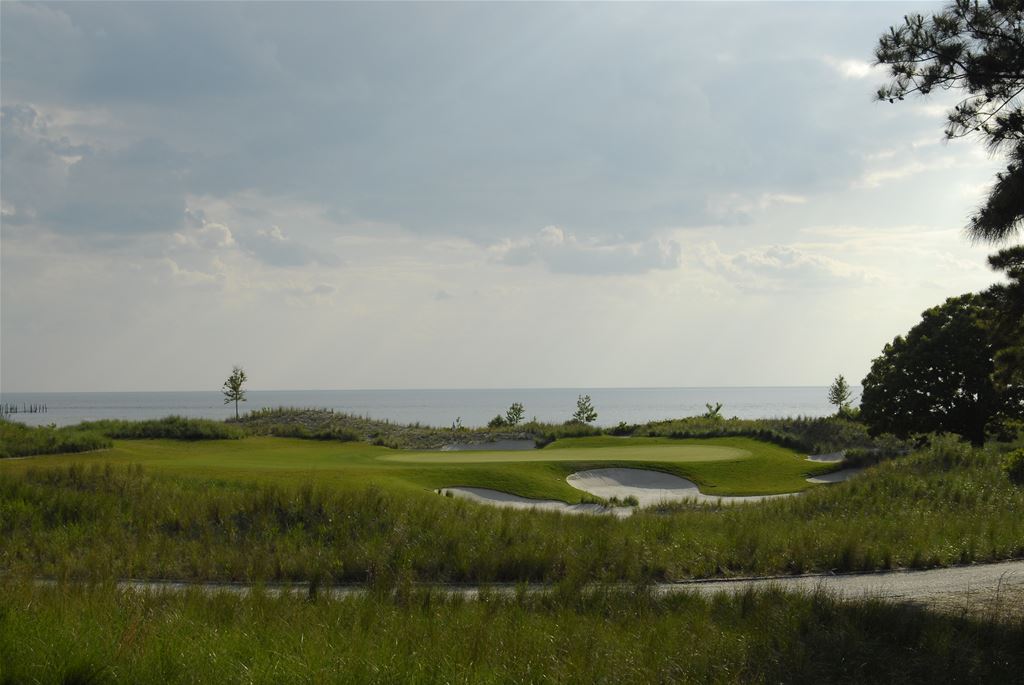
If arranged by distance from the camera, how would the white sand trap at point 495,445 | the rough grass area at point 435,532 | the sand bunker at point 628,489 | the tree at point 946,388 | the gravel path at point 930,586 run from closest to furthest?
1. the gravel path at point 930,586
2. the rough grass area at point 435,532
3. the sand bunker at point 628,489
4. the tree at point 946,388
5. the white sand trap at point 495,445

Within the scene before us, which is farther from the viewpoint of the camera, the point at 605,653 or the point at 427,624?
the point at 427,624

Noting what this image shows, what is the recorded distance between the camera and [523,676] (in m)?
6.43

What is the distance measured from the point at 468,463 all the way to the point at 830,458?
16129mm

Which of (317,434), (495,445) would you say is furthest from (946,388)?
(317,434)

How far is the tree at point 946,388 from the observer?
24.9 meters

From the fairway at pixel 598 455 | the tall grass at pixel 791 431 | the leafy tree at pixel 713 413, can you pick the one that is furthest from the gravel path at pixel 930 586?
the leafy tree at pixel 713 413

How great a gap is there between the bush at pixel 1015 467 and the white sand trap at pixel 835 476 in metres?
10.8

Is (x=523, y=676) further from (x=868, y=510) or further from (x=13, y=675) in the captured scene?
(x=868, y=510)

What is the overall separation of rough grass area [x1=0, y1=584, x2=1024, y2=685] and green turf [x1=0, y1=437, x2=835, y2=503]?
11.6m

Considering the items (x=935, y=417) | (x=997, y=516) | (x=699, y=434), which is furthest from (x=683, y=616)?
(x=699, y=434)

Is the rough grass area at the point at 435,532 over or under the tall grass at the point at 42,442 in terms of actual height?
under

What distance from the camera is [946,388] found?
82.6 ft

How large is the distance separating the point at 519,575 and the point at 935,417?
1918cm

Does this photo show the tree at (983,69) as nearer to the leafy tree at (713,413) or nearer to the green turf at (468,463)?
the green turf at (468,463)
